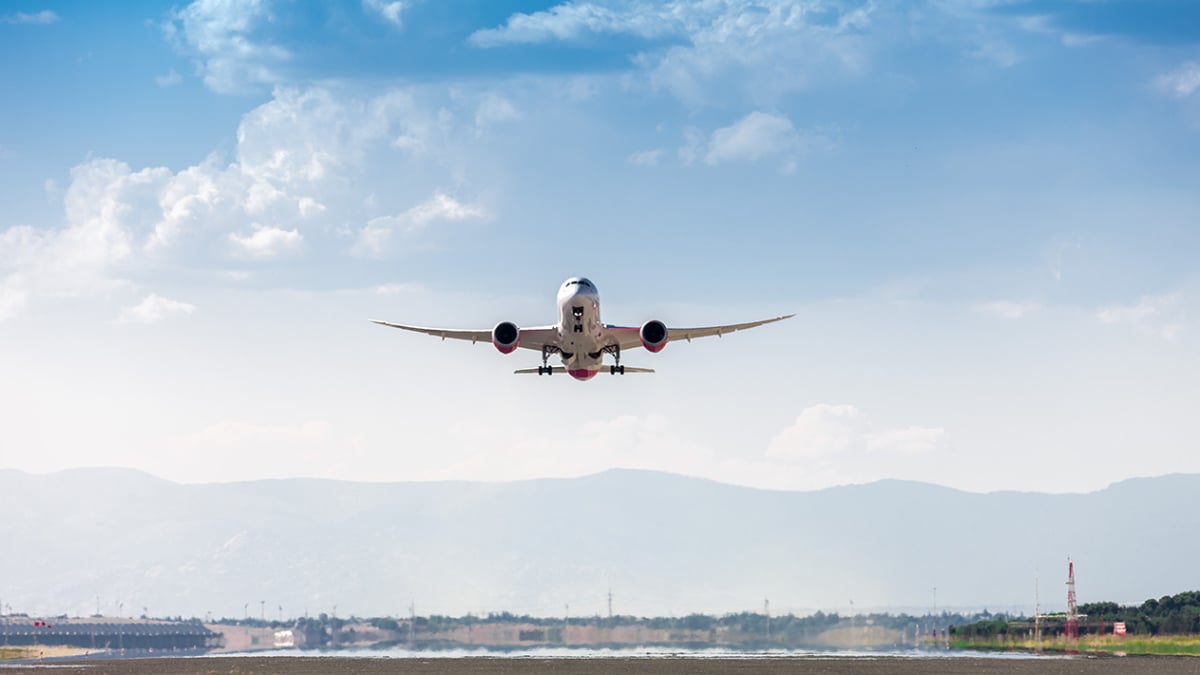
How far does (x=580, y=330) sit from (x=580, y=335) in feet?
2.46

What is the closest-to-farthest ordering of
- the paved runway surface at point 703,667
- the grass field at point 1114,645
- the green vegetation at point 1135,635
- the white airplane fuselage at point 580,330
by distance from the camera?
the white airplane fuselage at point 580,330 < the paved runway surface at point 703,667 < the grass field at point 1114,645 < the green vegetation at point 1135,635

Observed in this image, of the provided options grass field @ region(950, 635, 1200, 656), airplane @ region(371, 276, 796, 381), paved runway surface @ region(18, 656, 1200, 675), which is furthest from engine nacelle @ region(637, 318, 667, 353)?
grass field @ region(950, 635, 1200, 656)

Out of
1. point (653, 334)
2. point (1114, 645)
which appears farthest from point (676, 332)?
point (1114, 645)

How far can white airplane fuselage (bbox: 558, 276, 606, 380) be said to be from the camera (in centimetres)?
8475

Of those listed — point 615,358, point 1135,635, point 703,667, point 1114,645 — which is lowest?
point 1114,645

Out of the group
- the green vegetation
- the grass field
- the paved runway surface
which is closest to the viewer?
the paved runway surface

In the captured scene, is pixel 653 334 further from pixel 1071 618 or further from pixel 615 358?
pixel 1071 618

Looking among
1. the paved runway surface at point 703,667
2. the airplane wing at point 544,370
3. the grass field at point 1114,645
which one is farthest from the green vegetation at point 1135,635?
the airplane wing at point 544,370

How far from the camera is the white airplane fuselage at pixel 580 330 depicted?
8475 centimetres

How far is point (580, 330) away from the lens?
87.5 metres

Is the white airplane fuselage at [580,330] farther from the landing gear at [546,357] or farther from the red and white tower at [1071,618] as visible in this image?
the red and white tower at [1071,618]

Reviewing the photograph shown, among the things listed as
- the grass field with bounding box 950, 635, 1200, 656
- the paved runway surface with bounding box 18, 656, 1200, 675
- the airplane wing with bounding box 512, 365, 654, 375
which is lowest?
the grass field with bounding box 950, 635, 1200, 656

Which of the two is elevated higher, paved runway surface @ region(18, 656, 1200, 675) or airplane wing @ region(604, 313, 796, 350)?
airplane wing @ region(604, 313, 796, 350)

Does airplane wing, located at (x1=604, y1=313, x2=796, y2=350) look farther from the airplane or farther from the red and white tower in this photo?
the red and white tower
